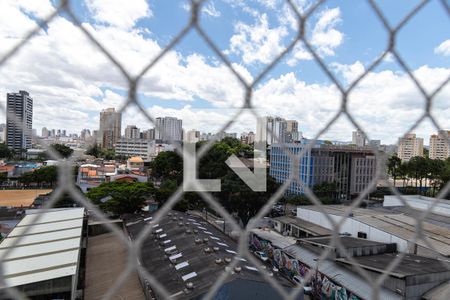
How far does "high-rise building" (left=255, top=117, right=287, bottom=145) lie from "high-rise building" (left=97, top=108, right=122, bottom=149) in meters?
0.21

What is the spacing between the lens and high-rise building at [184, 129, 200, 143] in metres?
0.50

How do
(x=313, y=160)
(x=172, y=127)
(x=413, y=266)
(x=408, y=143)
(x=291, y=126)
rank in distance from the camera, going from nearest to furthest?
(x=172, y=127), (x=291, y=126), (x=408, y=143), (x=313, y=160), (x=413, y=266)

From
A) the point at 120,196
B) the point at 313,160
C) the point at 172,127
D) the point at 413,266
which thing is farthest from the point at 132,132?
the point at 120,196

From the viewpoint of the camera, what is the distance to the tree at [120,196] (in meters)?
6.00

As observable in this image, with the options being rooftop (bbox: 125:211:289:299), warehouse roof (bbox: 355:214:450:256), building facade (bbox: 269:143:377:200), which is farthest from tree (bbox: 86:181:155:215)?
building facade (bbox: 269:143:377:200)

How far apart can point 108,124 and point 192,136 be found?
153mm

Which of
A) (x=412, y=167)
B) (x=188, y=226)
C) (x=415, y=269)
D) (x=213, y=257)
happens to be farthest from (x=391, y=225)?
(x=412, y=167)

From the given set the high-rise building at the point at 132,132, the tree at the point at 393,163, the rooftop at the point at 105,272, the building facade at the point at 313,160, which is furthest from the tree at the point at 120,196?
the high-rise building at the point at 132,132

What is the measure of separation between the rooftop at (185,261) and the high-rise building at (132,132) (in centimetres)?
129

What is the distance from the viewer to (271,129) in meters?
0.51

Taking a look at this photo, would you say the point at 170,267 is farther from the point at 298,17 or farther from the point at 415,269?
the point at 298,17

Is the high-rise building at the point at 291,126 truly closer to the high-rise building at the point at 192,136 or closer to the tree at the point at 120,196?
the high-rise building at the point at 192,136

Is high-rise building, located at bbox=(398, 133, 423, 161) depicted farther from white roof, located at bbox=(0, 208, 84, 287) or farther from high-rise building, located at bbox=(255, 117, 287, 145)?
white roof, located at bbox=(0, 208, 84, 287)

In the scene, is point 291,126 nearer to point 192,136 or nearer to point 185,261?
point 192,136
